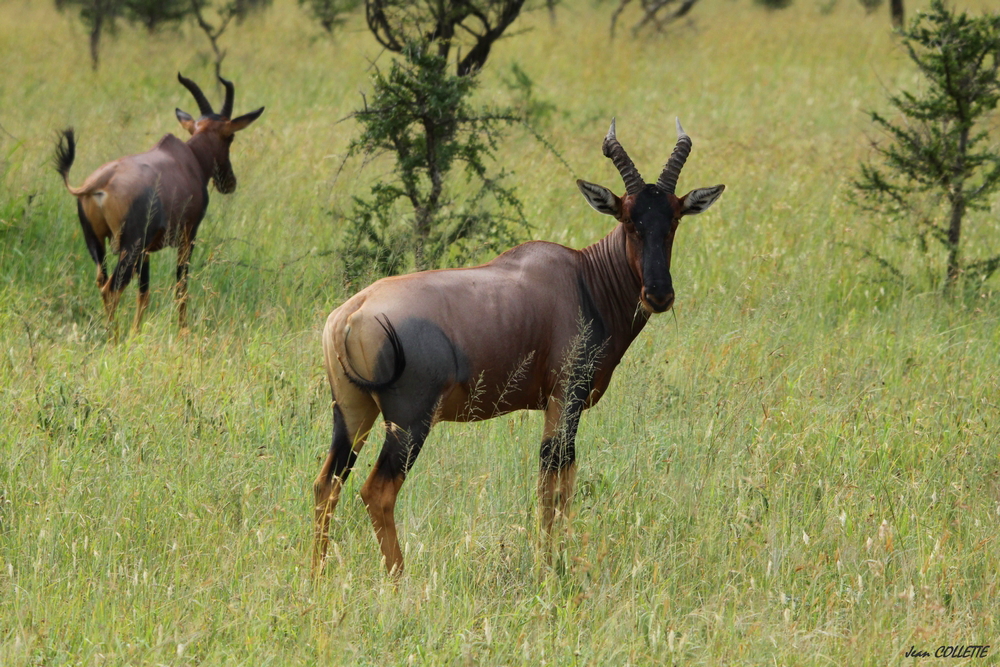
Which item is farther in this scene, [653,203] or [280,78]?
[280,78]

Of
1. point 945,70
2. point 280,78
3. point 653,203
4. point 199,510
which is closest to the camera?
point 199,510

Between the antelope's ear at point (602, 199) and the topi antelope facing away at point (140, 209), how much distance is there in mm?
3090

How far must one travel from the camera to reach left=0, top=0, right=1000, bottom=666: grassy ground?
367 cm

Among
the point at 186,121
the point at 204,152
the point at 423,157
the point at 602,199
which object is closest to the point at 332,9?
the point at 186,121

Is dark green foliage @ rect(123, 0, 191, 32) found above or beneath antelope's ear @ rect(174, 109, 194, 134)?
above

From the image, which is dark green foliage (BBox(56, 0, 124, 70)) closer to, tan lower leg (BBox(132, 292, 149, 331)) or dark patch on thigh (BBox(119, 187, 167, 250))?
dark patch on thigh (BBox(119, 187, 167, 250))

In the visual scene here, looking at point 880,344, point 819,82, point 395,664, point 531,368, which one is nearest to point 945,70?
point 880,344

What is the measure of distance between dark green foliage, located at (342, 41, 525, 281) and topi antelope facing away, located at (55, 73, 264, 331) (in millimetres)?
1221

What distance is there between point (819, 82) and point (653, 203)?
12279 millimetres

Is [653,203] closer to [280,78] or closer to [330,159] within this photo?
[330,159]

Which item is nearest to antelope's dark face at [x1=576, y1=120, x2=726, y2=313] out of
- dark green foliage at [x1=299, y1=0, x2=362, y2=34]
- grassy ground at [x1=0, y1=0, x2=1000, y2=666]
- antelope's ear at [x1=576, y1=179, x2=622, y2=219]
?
antelope's ear at [x1=576, y1=179, x2=622, y2=219]

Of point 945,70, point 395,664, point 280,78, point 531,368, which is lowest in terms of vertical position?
point 395,664

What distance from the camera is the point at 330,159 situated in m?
10.8

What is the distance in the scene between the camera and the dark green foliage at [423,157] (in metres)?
7.54
